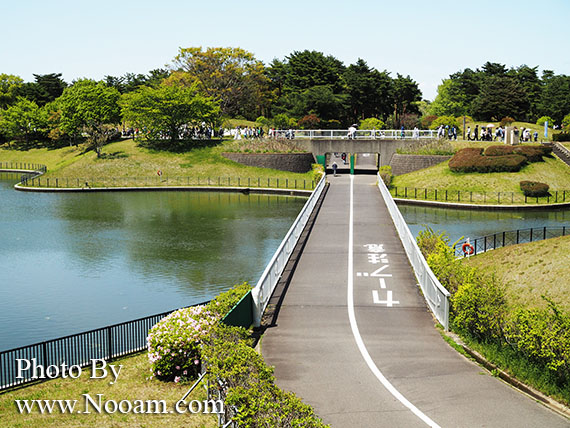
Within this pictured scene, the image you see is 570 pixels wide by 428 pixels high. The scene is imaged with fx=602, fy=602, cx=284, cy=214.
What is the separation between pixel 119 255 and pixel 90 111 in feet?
163

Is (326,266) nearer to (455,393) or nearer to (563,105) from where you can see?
(455,393)

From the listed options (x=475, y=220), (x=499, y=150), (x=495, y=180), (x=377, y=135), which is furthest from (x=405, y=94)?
(x=475, y=220)

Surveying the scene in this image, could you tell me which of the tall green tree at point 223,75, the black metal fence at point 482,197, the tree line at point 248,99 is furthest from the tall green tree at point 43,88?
the black metal fence at point 482,197

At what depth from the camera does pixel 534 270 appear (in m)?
23.9

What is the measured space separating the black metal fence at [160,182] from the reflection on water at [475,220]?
16.9m

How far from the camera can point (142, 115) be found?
75750 mm

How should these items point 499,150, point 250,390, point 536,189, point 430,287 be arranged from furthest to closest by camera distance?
1. point 499,150
2. point 536,189
3. point 430,287
4. point 250,390

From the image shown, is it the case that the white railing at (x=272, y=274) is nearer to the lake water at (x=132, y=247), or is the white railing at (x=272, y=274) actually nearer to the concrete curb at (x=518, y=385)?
the lake water at (x=132, y=247)

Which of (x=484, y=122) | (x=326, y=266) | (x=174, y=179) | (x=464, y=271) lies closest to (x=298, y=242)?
(x=326, y=266)

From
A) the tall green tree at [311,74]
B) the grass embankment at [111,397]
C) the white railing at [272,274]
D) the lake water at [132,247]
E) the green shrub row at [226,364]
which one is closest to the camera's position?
the green shrub row at [226,364]

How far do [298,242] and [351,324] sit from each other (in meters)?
11.1

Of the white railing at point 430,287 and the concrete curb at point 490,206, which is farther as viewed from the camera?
the concrete curb at point 490,206

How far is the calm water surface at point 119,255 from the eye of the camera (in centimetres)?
2361

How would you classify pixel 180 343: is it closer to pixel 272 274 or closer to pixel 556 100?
pixel 272 274
